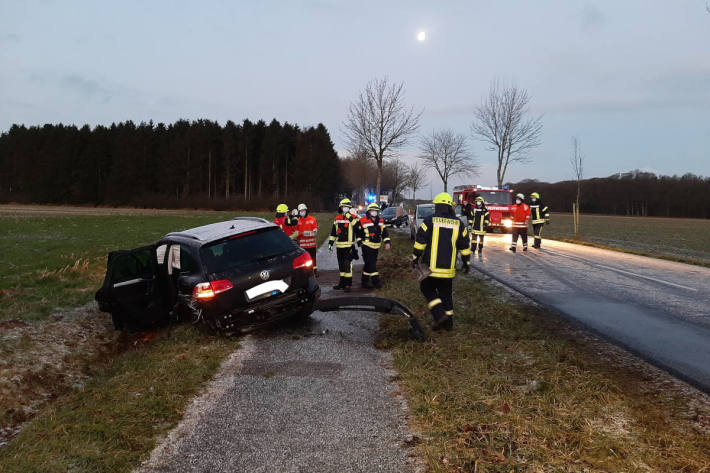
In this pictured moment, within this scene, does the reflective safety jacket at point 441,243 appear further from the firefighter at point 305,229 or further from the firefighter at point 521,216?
the firefighter at point 521,216

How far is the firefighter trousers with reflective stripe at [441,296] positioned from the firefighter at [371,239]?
107 inches

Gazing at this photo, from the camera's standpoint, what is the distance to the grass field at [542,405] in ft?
9.84

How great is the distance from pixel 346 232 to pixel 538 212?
929 centimetres

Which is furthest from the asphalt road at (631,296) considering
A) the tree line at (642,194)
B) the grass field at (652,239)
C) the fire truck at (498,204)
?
the tree line at (642,194)

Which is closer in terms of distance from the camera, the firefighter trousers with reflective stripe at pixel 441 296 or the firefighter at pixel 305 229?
the firefighter trousers with reflective stripe at pixel 441 296

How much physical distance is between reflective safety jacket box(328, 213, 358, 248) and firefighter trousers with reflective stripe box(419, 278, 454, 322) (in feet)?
10.4

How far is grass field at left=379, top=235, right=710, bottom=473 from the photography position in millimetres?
2998

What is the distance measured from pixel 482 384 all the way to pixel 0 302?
26.5ft

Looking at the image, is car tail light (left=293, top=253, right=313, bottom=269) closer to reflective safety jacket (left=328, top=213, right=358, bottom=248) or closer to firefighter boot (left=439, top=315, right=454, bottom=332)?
firefighter boot (left=439, top=315, right=454, bottom=332)

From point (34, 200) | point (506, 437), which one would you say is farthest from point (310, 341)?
point (34, 200)

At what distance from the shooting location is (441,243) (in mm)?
6117

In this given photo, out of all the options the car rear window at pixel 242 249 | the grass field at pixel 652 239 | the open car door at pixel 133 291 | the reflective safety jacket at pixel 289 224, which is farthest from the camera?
the grass field at pixel 652 239

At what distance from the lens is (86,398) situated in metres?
4.32

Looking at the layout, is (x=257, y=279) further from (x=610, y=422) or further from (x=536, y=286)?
(x=536, y=286)
